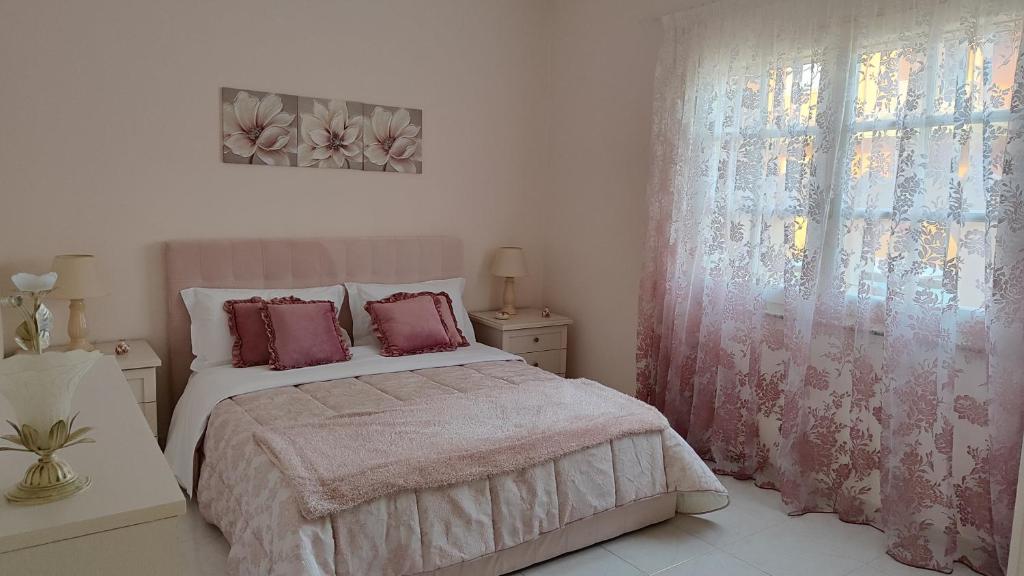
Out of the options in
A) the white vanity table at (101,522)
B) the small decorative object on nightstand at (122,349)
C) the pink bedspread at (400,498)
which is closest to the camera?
the white vanity table at (101,522)

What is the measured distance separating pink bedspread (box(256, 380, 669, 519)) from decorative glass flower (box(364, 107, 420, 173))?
1.71 metres

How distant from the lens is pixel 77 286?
3.21m

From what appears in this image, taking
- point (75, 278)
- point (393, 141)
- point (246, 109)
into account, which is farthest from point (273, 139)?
point (75, 278)

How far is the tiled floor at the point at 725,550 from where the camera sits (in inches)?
105

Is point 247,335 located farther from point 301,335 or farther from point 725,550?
point 725,550

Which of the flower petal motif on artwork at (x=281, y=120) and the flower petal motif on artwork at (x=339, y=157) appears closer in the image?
the flower petal motif on artwork at (x=281, y=120)

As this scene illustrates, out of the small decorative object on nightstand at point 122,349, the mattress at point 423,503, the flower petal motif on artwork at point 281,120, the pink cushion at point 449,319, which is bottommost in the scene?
the mattress at point 423,503

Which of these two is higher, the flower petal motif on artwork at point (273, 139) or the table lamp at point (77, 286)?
the flower petal motif on artwork at point (273, 139)

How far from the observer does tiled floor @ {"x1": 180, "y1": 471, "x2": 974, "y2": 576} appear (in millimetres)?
2658

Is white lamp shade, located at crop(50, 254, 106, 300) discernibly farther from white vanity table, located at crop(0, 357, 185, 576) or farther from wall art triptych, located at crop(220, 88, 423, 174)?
white vanity table, located at crop(0, 357, 185, 576)

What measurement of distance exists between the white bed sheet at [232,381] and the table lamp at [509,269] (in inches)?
31.2

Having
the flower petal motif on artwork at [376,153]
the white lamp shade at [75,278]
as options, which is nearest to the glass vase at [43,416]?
the white lamp shade at [75,278]

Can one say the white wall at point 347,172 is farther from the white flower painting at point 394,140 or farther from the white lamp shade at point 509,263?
the white lamp shade at point 509,263

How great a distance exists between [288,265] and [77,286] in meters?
1.02
